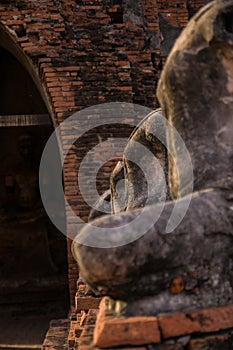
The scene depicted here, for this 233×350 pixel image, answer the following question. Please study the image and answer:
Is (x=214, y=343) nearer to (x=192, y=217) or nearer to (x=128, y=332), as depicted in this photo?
(x=128, y=332)

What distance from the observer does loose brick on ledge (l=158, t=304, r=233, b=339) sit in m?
1.29

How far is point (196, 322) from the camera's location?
4.30ft

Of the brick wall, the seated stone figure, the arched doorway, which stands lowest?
the arched doorway

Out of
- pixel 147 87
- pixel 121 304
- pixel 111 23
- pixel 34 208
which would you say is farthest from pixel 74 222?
pixel 34 208

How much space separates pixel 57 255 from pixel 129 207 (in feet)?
22.2

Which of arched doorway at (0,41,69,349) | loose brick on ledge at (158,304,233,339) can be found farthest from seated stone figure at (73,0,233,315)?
arched doorway at (0,41,69,349)

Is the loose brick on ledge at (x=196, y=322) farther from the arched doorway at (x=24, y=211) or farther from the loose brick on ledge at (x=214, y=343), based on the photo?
the arched doorway at (x=24, y=211)

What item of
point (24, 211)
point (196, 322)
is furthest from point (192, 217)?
point (24, 211)

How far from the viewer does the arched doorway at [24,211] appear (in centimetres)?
802

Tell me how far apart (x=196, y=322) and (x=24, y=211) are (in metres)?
7.85

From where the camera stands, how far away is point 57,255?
351 inches

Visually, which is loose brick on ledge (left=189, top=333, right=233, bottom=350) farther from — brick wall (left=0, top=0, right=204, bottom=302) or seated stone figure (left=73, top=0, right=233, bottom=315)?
brick wall (left=0, top=0, right=204, bottom=302)

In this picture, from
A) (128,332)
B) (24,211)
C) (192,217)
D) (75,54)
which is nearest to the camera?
(128,332)

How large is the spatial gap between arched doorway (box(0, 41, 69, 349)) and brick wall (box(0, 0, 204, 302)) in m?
3.11
